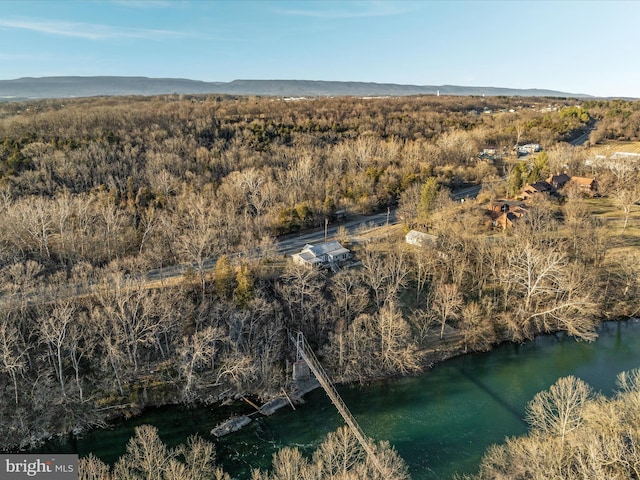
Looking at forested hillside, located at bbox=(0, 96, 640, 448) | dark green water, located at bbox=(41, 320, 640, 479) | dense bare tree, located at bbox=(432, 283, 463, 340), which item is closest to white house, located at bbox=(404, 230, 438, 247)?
forested hillside, located at bbox=(0, 96, 640, 448)

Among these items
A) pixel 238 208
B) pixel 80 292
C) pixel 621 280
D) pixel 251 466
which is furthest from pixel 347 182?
pixel 251 466

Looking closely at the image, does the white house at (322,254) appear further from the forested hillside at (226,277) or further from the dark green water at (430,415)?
the dark green water at (430,415)

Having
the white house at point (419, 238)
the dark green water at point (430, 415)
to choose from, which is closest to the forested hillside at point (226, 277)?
the white house at point (419, 238)

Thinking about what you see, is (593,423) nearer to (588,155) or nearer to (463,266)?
(463,266)

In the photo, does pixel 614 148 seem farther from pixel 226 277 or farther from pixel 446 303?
pixel 226 277

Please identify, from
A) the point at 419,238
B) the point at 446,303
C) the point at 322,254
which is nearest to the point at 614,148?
the point at 419,238

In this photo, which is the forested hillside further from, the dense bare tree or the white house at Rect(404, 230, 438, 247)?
the white house at Rect(404, 230, 438, 247)
